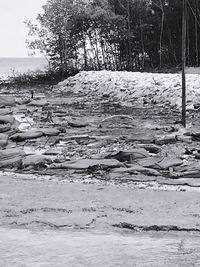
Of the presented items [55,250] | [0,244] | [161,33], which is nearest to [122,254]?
[55,250]

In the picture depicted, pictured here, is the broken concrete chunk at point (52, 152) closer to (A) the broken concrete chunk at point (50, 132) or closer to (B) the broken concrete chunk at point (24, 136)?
(B) the broken concrete chunk at point (24, 136)

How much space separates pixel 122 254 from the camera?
12.8 feet

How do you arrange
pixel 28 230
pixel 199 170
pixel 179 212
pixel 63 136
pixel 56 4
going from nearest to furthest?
pixel 28 230 < pixel 179 212 < pixel 199 170 < pixel 63 136 < pixel 56 4

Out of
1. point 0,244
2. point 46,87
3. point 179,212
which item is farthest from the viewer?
point 46,87

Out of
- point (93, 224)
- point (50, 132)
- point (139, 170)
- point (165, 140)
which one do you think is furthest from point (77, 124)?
point (93, 224)

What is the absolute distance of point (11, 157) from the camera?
8.94m

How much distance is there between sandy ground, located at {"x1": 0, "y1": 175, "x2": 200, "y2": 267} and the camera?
3.82m

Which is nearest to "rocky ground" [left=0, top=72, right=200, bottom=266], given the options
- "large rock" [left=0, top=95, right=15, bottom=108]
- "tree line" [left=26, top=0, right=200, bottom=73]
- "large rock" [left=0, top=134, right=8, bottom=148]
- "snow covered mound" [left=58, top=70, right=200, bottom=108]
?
"large rock" [left=0, top=134, right=8, bottom=148]

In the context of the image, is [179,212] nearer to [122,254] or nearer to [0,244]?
[122,254]

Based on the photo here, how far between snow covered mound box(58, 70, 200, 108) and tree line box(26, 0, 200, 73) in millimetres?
7823

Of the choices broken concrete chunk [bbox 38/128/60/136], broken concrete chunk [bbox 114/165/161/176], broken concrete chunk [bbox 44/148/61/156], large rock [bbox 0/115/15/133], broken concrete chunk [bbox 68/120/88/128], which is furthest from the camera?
broken concrete chunk [bbox 68/120/88/128]

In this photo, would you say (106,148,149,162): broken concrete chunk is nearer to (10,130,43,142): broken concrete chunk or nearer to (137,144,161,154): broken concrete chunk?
(137,144,161,154): broken concrete chunk

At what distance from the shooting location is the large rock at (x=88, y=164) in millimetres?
7996

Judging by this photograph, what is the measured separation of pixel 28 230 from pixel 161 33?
28446 mm
